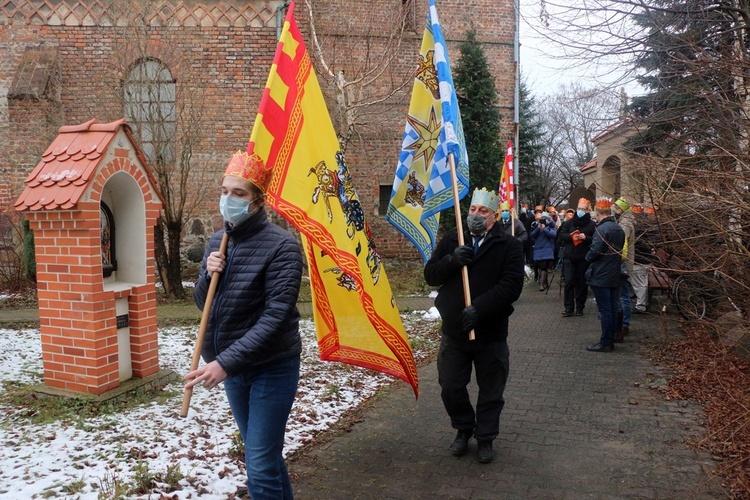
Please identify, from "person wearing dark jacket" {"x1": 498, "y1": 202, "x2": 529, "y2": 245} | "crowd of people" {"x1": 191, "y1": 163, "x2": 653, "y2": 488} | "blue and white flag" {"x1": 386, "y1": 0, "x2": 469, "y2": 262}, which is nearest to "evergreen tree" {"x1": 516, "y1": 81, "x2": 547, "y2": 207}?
"person wearing dark jacket" {"x1": 498, "y1": 202, "x2": 529, "y2": 245}

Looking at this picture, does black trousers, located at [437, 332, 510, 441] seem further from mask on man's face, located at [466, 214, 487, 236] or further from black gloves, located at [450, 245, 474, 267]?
mask on man's face, located at [466, 214, 487, 236]

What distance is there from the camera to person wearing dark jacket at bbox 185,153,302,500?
9.42ft

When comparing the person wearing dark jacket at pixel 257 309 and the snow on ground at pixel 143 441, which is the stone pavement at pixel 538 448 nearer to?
the snow on ground at pixel 143 441

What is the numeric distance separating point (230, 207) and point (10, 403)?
3.76 m

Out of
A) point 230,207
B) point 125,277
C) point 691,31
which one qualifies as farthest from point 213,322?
point 691,31

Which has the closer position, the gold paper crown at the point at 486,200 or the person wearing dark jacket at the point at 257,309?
the person wearing dark jacket at the point at 257,309

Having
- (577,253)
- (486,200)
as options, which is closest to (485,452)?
(486,200)

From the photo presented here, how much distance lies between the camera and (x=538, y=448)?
180 inches

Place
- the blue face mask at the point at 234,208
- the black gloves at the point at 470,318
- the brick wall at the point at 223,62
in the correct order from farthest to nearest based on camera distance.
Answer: the brick wall at the point at 223,62 → the black gloves at the point at 470,318 → the blue face mask at the point at 234,208

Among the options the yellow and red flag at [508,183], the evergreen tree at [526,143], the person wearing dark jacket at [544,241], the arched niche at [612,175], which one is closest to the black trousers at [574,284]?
the yellow and red flag at [508,183]

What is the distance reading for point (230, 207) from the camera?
2.91 m

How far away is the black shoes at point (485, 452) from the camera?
4270 mm

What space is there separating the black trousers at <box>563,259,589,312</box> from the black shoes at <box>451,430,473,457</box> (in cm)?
647

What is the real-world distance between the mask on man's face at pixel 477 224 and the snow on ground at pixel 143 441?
2186mm
